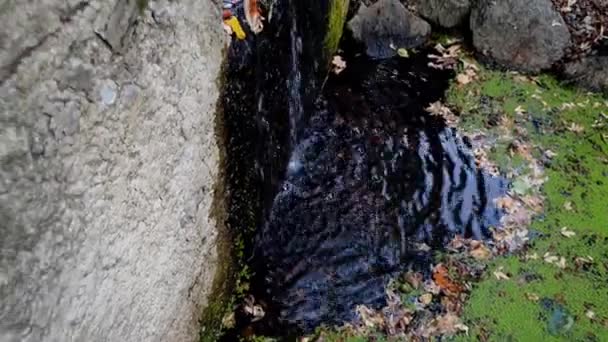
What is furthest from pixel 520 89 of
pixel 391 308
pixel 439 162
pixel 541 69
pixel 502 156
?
pixel 391 308

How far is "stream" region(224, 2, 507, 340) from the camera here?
4035mm

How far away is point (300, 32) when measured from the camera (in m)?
4.88

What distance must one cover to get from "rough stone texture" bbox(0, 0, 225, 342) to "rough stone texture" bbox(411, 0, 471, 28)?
445cm

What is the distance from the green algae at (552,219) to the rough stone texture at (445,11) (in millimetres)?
832

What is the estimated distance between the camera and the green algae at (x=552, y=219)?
426 centimetres

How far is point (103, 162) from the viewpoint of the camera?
7.03 ft

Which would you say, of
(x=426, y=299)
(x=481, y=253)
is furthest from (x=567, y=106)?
(x=426, y=299)

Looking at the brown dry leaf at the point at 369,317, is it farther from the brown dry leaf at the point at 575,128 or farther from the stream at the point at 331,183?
the brown dry leaf at the point at 575,128

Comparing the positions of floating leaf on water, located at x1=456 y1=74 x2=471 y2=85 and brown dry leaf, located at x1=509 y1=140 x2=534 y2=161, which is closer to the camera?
brown dry leaf, located at x1=509 y1=140 x2=534 y2=161

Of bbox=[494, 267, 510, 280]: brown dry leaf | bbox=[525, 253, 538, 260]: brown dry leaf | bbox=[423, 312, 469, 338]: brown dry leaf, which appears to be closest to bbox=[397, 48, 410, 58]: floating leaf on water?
bbox=[525, 253, 538, 260]: brown dry leaf

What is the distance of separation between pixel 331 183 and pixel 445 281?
1.37m

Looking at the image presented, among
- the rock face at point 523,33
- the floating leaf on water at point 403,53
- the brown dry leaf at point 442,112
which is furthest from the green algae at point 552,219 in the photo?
the floating leaf on water at point 403,53

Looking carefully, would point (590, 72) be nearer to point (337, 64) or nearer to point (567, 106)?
point (567, 106)

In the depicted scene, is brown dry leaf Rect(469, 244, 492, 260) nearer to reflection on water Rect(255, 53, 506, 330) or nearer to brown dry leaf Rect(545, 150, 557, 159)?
reflection on water Rect(255, 53, 506, 330)
